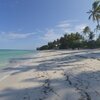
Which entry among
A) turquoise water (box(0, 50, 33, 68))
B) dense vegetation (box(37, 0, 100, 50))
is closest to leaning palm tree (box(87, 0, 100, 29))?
dense vegetation (box(37, 0, 100, 50))

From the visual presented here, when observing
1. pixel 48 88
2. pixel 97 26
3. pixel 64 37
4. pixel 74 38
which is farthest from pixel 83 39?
pixel 48 88

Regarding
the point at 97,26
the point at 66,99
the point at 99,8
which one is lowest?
the point at 66,99

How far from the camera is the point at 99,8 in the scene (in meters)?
60.8

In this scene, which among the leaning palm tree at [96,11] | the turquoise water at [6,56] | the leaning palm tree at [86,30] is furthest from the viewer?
the leaning palm tree at [86,30]

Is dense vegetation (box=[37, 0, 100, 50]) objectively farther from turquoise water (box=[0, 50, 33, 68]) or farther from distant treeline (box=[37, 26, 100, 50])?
turquoise water (box=[0, 50, 33, 68])

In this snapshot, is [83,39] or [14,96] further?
[83,39]

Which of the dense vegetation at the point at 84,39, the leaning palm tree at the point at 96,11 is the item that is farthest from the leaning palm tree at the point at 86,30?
the leaning palm tree at the point at 96,11

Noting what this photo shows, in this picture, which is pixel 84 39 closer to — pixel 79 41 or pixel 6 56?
pixel 79 41

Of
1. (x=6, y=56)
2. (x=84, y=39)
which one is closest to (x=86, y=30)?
(x=84, y=39)

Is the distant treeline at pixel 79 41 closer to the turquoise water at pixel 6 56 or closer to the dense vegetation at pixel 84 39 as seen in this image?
the dense vegetation at pixel 84 39

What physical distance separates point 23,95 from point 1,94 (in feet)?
2.60

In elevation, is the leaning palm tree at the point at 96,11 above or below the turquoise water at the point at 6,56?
above

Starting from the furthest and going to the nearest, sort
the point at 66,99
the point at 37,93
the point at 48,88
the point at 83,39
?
the point at 83,39
the point at 48,88
the point at 37,93
the point at 66,99

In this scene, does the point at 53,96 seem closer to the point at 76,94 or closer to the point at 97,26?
the point at 76,94
